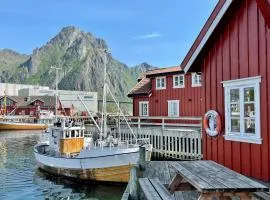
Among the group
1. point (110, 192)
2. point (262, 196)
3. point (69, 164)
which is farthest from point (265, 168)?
point (69, 164)

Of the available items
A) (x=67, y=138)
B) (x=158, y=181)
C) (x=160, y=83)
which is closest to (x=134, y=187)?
(x=158, y=181)

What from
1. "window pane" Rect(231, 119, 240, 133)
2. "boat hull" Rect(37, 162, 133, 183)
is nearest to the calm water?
"boat hull" Rect(37, 162, 133, 183)

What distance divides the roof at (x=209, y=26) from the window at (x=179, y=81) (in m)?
21.1

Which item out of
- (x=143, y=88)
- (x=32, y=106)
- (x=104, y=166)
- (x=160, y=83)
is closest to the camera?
(x=104, y=166)

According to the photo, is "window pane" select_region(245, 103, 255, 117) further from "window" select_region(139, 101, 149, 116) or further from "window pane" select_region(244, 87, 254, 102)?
"window" select_region(139, 101, 149, 116)

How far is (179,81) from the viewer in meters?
34.3

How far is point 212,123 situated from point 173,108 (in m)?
22.9

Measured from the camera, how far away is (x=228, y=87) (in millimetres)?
10984

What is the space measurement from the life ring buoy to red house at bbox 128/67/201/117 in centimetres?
1974

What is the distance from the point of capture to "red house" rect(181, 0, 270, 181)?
373 inches

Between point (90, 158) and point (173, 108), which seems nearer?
point (90, 158)

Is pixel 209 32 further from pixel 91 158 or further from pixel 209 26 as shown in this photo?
pixel 91 158

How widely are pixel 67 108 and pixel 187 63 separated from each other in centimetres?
8986

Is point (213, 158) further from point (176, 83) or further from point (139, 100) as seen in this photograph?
point (139, 100)
